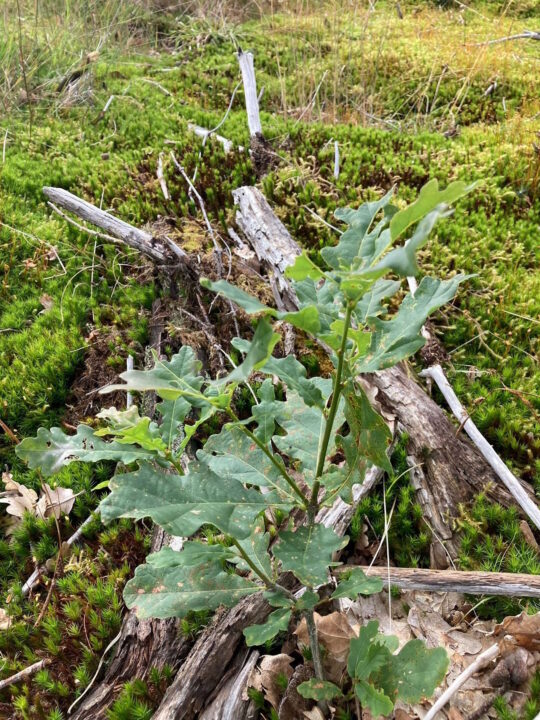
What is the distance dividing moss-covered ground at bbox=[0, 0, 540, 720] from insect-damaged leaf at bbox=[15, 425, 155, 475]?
921 millimetres

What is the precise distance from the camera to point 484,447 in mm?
2547

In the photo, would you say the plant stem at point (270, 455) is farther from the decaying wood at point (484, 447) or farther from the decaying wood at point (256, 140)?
the decaying wood at point (256, 140)

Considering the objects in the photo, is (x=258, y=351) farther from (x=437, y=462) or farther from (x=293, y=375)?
(x=437, y=462)

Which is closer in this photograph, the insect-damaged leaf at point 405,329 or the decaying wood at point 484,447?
the insect-damaged leaf at point 405,329

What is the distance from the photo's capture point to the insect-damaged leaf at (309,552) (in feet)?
4.27

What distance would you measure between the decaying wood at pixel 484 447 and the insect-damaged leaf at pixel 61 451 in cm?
169

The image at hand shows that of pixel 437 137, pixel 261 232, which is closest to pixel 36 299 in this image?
pixel 261 232

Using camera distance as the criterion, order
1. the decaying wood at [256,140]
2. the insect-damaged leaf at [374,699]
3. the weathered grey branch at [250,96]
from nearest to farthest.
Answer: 1. the insect-damaged leaf at [374,699]
2. the decaying wood at [256,140]
3. the weathered grey branch at [250,96]

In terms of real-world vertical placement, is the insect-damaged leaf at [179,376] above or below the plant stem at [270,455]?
above

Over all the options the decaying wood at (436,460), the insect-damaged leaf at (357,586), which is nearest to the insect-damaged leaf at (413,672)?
the insect-damaged leaf at (357,586)

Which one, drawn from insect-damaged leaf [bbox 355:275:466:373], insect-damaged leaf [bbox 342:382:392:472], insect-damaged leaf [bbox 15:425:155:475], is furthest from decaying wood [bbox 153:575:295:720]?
insect-damaged leaf [bbox 355:275:466:373]

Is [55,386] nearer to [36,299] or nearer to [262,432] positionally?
[36,299]

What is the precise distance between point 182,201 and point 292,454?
357 cm

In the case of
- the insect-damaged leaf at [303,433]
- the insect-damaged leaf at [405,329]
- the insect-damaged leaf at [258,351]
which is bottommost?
the insect-damaged leaf at [303,433]
